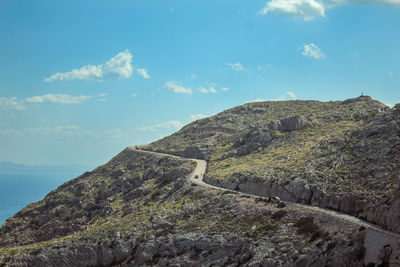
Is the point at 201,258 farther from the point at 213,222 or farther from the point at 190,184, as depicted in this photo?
the point at 190,184

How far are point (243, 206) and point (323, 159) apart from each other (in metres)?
16.5

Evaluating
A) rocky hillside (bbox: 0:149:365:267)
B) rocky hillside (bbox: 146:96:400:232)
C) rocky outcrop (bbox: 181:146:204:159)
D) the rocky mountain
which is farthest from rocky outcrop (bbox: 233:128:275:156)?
rocky hillside (bbox: 0:149:365:267)

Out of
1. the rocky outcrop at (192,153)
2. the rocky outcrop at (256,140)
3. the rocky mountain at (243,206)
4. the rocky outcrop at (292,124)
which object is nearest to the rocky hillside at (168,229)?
the rocky mountain at (243,206)

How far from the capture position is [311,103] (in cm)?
13325

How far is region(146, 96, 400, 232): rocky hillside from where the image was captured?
148 feet

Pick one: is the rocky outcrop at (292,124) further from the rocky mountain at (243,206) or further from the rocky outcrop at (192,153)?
the rocky outcrop at (192,153)

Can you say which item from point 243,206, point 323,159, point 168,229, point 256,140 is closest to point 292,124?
point 256,140

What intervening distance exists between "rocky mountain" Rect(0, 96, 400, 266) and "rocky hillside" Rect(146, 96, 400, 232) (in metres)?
0.20

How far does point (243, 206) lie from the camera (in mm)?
55406

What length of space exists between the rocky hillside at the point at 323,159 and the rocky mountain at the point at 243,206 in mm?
200

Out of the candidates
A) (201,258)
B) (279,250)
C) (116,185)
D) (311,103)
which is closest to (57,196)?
(116,185)

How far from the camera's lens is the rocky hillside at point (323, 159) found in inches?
1777

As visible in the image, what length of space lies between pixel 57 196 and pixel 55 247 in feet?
127

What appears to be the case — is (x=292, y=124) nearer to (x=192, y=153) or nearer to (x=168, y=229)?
(x=192, y=153)
